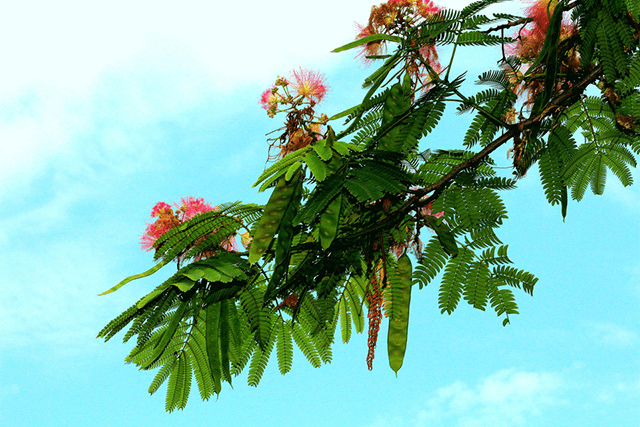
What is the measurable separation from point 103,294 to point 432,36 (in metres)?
2.11

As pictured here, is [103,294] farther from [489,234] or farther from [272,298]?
[489,234]

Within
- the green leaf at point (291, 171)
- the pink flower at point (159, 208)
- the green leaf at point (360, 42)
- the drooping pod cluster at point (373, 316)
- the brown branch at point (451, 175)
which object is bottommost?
the drooping pod cluster at point (373, 316)

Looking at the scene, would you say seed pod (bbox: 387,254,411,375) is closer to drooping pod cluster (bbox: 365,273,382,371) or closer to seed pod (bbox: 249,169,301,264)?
drooping pod cluster (bbox: 365,273,382,371)

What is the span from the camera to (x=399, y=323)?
2.97 metres

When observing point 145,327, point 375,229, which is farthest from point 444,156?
point 145,327

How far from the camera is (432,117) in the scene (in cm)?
304

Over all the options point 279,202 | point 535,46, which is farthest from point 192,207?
point 535,46

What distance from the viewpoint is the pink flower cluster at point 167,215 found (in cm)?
403

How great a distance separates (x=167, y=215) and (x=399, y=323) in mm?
1875

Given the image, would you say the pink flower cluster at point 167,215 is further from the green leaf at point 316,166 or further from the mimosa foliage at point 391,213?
the green leaf at point 316,166

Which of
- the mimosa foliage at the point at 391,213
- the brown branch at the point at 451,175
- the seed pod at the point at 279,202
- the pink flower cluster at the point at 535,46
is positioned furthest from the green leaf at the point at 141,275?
the pink flower cluster at the point at 535,46

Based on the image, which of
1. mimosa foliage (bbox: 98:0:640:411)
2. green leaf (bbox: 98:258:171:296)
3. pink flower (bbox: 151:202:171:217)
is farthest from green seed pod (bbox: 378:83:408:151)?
pink flower (bbox: 151:202:171:217)

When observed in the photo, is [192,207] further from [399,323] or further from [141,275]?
[399,323]

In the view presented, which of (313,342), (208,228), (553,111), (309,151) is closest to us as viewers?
(309,151)
